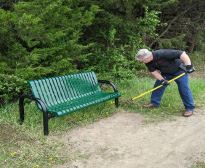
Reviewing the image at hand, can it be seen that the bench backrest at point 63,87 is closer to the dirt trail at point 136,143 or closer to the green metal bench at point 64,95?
the green metal bench at point 64,95

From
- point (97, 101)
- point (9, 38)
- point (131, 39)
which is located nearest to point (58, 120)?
point (97, 101)

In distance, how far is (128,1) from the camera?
→ 7176mm

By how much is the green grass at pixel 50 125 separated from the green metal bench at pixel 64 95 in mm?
228

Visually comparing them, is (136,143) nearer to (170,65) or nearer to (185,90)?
(185,90)

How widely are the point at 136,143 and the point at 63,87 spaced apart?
1760 mm

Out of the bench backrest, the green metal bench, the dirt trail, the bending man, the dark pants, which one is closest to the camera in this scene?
the dirt trail

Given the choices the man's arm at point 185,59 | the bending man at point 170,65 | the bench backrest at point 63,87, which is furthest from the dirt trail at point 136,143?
the man's arm at point 185,59

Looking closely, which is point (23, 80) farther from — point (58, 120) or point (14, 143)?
point (14, 143)

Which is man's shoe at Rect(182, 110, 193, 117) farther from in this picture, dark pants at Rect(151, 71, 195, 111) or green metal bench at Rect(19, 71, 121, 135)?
green metal bench at Rect(19, 71, 121, 135)

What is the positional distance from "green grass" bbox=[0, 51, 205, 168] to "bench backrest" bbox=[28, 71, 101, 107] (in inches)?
14.3

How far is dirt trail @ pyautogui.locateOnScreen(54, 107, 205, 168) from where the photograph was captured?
336 cm

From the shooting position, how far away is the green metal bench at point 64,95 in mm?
4079

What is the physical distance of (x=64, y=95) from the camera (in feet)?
15.8

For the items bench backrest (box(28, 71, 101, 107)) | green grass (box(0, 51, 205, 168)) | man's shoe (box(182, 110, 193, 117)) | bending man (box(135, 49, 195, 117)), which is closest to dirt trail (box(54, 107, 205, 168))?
man's shoe (box(182, 110, 193, 117))
